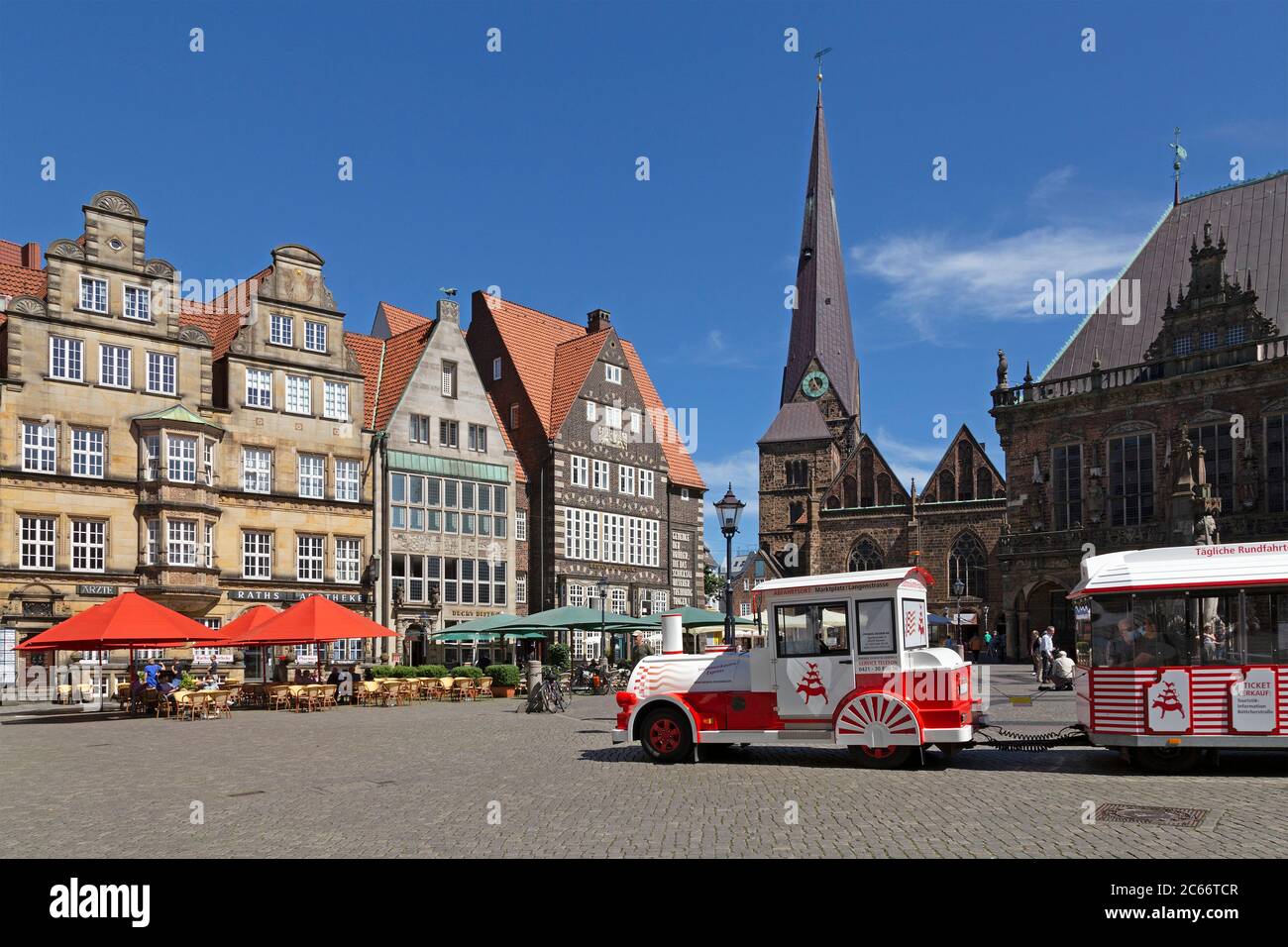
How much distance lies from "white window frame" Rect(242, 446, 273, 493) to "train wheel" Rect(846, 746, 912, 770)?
29.1m

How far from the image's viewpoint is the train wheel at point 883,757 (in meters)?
15.5

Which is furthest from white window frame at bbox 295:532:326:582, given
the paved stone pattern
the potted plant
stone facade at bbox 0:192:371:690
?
the paved stone pattern

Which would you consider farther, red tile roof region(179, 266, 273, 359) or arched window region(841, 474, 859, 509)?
arched window region(841, 474, 859, 509)

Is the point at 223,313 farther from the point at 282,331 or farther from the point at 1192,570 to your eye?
the point at 1192,570

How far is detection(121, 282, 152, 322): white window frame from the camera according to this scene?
123ft

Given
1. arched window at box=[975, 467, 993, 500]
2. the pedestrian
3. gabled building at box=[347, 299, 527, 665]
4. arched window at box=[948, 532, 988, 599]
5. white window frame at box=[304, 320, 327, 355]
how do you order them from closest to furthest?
the pedestrian, white window frame at box=[304, 320, 327, 355], gabled building at box=[347, 299, 527, 665], arched window at box=[948, 532, 988, 599], arched window at box=[975, 467, 993, 500]

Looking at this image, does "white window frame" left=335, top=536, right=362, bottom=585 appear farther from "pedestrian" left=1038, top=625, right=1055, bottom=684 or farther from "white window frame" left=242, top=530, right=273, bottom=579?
"pedestrian" left=1038, top=625, right=1055, bottom=684

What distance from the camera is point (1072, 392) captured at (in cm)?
6138

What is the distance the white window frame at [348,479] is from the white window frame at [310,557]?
5.52 feet

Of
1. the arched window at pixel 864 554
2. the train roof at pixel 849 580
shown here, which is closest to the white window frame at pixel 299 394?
the train roof at pixel 849 580

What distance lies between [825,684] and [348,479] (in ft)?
98.7

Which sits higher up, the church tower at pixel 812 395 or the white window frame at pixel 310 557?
the church tower at pixel 812 395

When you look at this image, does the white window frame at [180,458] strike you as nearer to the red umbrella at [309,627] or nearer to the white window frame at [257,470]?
the white window frame at [257,470]

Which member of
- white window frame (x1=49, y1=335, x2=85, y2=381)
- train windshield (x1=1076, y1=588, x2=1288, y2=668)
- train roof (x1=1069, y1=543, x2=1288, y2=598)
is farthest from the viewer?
white window frame (x1=49, y1=335, x2=85, y2=381)
